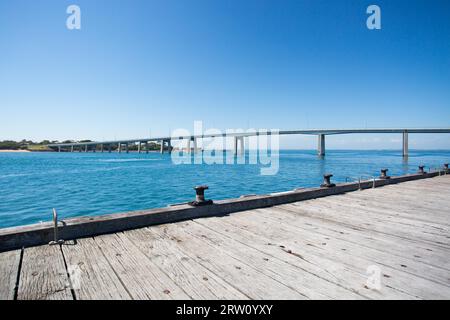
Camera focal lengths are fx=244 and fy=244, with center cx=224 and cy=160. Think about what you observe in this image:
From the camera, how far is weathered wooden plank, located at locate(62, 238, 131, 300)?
7.49ft

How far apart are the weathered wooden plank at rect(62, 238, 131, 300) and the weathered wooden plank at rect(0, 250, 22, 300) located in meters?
0.47

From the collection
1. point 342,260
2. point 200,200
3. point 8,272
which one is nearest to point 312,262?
point 342,260

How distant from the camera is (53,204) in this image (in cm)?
1842

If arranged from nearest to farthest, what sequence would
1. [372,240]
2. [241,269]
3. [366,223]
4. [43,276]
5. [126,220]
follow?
1. [43,276]
2. [241,269]
3. [372,240]
4. [126,220]
5. [366,223]

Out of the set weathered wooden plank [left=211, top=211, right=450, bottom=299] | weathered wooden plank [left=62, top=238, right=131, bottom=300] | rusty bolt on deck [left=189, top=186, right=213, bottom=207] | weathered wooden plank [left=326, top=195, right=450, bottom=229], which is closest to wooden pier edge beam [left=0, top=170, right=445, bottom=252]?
rusty bolt on deck [left=189, top=186, right=213, bottom=207]

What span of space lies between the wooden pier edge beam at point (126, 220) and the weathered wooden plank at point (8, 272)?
0.76ft

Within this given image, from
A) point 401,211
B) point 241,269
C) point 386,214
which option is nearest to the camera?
point 241,269

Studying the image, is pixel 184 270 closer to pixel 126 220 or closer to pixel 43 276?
pixel 43 276

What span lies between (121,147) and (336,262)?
197m

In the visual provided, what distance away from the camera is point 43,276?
2568 millimetres

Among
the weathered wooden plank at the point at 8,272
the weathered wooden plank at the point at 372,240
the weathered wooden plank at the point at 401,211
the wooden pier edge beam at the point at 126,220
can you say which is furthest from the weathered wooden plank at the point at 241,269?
the weathered wooden plank at the point at 401,211

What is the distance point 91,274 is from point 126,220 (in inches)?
61.7

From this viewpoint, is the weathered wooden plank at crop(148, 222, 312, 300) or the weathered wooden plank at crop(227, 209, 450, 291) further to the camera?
the weathered wooden plank at crop(227, 209, 450, 291)

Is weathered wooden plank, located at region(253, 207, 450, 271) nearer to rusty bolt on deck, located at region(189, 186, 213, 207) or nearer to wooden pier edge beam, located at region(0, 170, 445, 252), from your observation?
wooden pier edge beam, located at region(0, 170, 445, 252)
